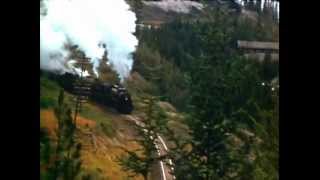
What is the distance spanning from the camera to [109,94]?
5.37ft

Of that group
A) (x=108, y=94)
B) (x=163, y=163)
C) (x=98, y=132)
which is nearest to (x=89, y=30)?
(x=108, y=94)

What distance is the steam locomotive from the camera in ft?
5.34

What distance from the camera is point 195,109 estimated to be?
1648 mm

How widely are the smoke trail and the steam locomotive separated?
3 centimetres

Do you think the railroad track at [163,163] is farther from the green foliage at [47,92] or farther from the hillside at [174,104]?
the green foliage at [47,92]

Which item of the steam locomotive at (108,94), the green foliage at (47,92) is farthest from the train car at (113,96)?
the green foliage at (47,92)

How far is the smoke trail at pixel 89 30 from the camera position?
1.63 meters

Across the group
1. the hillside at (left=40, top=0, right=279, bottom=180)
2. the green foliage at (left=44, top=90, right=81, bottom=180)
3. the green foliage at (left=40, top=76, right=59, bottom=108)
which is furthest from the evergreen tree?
the green foliage at (left=40, top=76, right=59, bottom=108)

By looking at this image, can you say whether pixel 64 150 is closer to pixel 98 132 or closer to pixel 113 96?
pixel 98 132

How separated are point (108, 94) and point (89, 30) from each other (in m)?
0.20
